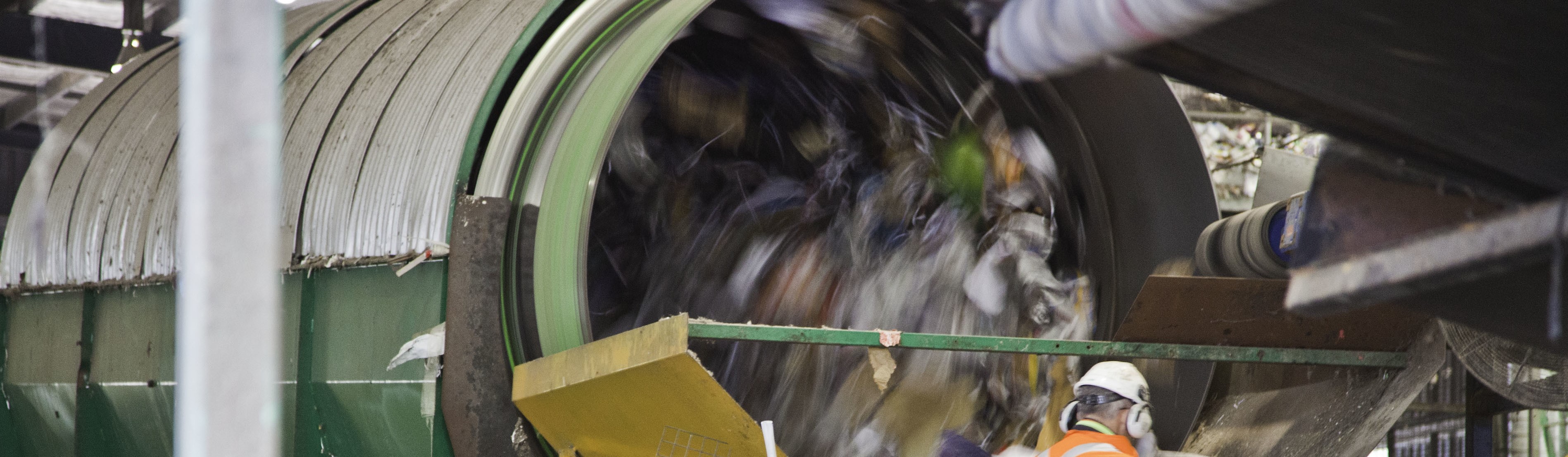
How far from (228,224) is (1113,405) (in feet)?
10.9

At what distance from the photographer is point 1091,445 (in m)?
3.75

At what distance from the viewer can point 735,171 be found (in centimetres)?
568

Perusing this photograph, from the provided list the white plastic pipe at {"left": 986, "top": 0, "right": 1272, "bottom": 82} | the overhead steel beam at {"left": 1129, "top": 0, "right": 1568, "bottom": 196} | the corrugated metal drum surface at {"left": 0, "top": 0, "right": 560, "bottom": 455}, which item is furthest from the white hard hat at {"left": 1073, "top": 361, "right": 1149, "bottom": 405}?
the white plastic pipe at {"left": 986, "top": 0, "right": 1272, "bottom": 82}

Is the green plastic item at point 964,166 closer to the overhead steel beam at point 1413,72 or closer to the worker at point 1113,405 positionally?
the worker at point 1113,405

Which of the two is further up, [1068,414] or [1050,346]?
[1050,346]

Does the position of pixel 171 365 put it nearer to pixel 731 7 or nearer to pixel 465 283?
pixel 465 283

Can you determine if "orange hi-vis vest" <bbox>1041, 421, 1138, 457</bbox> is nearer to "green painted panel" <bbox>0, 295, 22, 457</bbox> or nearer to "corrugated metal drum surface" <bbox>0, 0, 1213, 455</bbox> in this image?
"corrugated metal drum surface" <bbox>0, 0, 1213, 455</bbox>

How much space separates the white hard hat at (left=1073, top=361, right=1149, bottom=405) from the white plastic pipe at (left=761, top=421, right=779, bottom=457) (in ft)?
4.22

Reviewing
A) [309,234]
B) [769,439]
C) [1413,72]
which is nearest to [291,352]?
[309,234]

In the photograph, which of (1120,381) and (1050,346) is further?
(1120,381)

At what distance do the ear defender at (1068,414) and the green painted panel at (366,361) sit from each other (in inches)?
81.3

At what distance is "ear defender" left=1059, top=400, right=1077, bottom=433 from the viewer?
4156 mm

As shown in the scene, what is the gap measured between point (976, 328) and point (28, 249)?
13.4 ft

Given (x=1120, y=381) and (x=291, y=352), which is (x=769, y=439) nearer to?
(x=1120, y=381)
